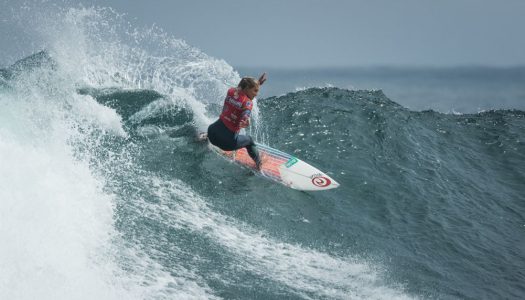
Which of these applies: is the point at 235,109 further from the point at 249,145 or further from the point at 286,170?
the point at 286,170

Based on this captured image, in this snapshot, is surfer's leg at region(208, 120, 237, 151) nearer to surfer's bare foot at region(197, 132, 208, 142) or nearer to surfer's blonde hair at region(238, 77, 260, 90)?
surfer's blonde hair at region(238, 77, 260, 90)

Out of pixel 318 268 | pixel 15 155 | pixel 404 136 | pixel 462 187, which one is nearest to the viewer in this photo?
pixel 15 155

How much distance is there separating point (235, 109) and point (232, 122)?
1.09 ft

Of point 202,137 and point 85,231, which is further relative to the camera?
point 202,137

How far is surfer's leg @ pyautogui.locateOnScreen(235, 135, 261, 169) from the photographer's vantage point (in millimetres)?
9695

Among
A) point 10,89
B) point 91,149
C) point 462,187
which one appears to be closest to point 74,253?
point 91,149

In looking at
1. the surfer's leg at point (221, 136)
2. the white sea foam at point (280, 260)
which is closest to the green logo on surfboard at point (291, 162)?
the surfer's leg at point (221, 136)

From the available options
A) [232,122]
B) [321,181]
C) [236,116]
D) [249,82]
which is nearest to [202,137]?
[232,122]

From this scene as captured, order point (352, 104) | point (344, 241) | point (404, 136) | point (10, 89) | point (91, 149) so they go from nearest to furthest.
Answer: point (344, 241), point (91, 149), point (10, 89), point (404, 136), point (352, 104)

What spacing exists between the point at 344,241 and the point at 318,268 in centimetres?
115

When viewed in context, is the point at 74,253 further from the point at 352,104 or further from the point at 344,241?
the point at 352,104

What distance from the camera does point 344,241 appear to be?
7957 mm

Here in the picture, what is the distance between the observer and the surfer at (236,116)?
8.93 meters

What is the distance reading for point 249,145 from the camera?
1005 cm
